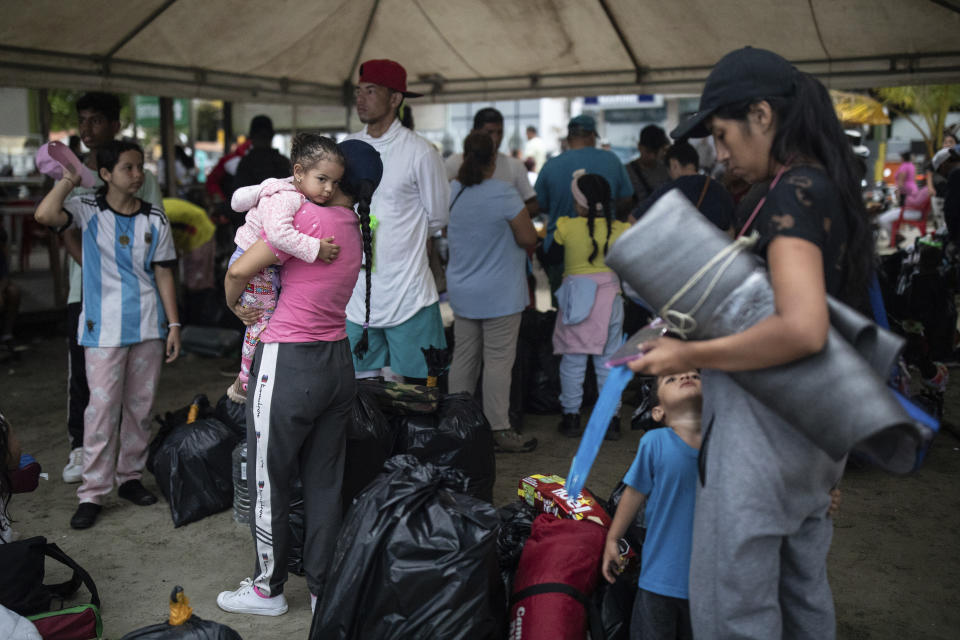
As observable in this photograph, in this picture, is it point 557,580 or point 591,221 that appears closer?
point 557,580

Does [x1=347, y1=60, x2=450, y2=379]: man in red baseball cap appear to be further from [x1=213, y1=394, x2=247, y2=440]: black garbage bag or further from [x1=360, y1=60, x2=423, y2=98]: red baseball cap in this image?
[x1=213, y1=394, x2=247, y2=440]: black garbage bag

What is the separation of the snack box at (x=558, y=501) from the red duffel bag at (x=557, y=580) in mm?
133

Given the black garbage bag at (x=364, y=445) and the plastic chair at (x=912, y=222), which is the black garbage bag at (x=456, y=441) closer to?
the black garbage bag at (x=364, y=445)

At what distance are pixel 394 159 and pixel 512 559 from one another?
215 cm

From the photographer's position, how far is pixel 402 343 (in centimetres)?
423

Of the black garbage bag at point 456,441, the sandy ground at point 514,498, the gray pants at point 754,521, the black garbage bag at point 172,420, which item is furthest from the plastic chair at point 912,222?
the gray pants at point 754,521

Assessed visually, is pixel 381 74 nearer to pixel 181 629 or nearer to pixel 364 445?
pixel 364 445

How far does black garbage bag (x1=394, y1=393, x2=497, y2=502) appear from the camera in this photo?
150 inches

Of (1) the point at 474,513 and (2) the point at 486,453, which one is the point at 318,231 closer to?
(1) the point at 474,513

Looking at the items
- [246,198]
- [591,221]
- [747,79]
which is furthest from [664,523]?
[591,221]

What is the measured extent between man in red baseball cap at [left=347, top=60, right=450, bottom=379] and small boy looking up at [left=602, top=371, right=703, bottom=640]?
1.96 meters

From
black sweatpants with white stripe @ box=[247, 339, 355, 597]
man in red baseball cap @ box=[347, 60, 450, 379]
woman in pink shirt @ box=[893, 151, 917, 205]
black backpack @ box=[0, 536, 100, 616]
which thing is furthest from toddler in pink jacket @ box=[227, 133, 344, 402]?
woman in pink shirt @ box=[893, 151, 917, 205]

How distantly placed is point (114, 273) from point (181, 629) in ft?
7.21

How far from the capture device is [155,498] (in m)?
4.30
